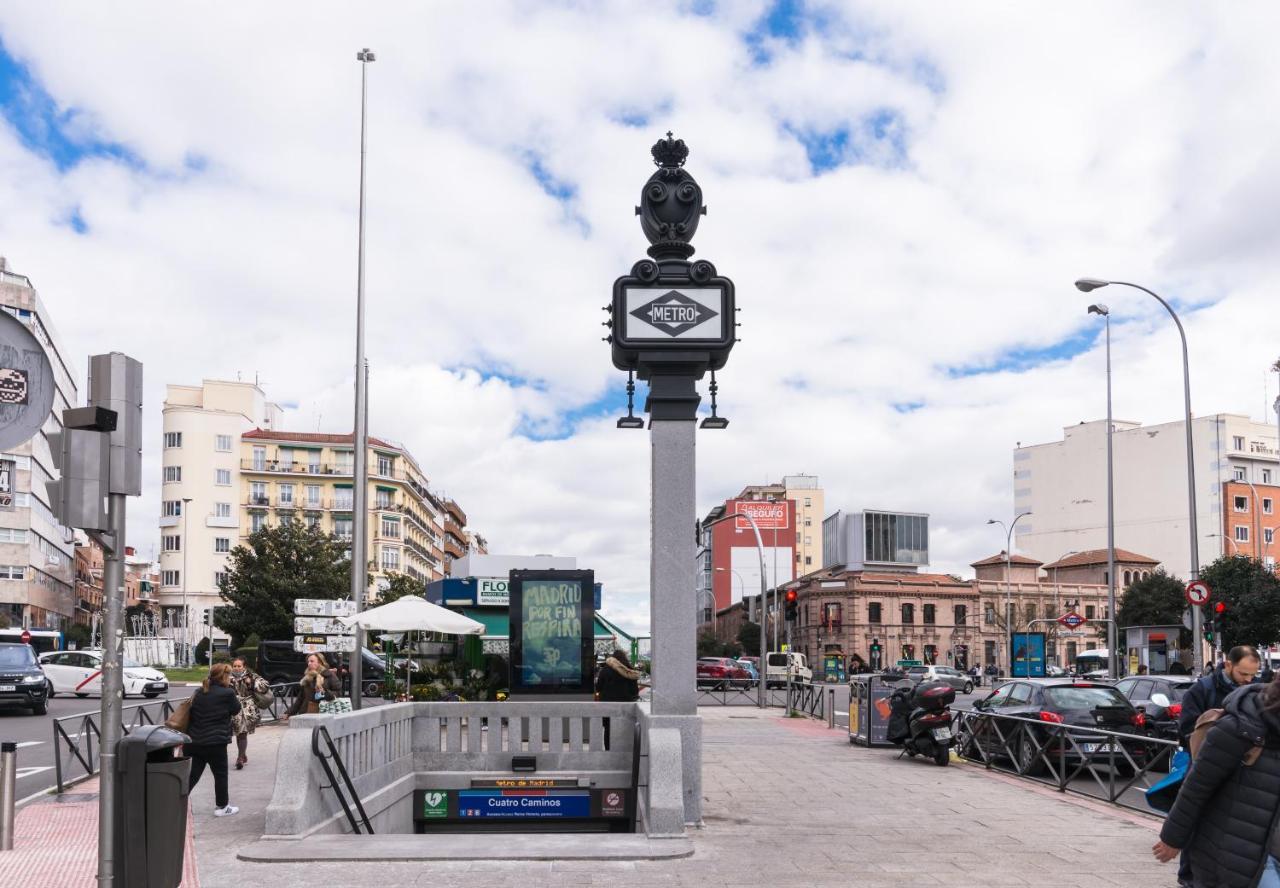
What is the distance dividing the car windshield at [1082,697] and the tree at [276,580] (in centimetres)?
3899

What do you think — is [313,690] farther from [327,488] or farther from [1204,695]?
[327,488]

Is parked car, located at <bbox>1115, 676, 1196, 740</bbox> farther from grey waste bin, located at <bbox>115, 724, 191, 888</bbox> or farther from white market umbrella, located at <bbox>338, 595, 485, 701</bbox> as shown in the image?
grey waste bin, located at <bbox>115, 724, 191, 888</bbox>

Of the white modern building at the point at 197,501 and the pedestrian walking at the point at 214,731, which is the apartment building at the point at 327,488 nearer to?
the white modern building at the point at 197,501

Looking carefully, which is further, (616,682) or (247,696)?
(616,682)

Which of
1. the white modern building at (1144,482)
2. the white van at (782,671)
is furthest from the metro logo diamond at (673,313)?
the white modern building at (1144,482)

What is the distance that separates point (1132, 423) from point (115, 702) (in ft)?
437

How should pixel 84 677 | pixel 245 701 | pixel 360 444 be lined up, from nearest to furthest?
→ pixel 245 701 → pixel 360 444 → pixel 84 677

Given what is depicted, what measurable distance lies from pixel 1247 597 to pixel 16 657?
43.5m

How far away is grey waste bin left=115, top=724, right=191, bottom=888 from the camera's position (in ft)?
20.3

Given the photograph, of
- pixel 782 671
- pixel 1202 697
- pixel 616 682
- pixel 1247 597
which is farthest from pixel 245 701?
pixel 782 671

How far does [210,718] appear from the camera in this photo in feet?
43.7

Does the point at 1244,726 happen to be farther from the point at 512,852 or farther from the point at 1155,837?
the point at 1155,837

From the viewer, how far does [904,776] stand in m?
17.2

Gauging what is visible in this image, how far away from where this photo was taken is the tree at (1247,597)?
51.2 m
